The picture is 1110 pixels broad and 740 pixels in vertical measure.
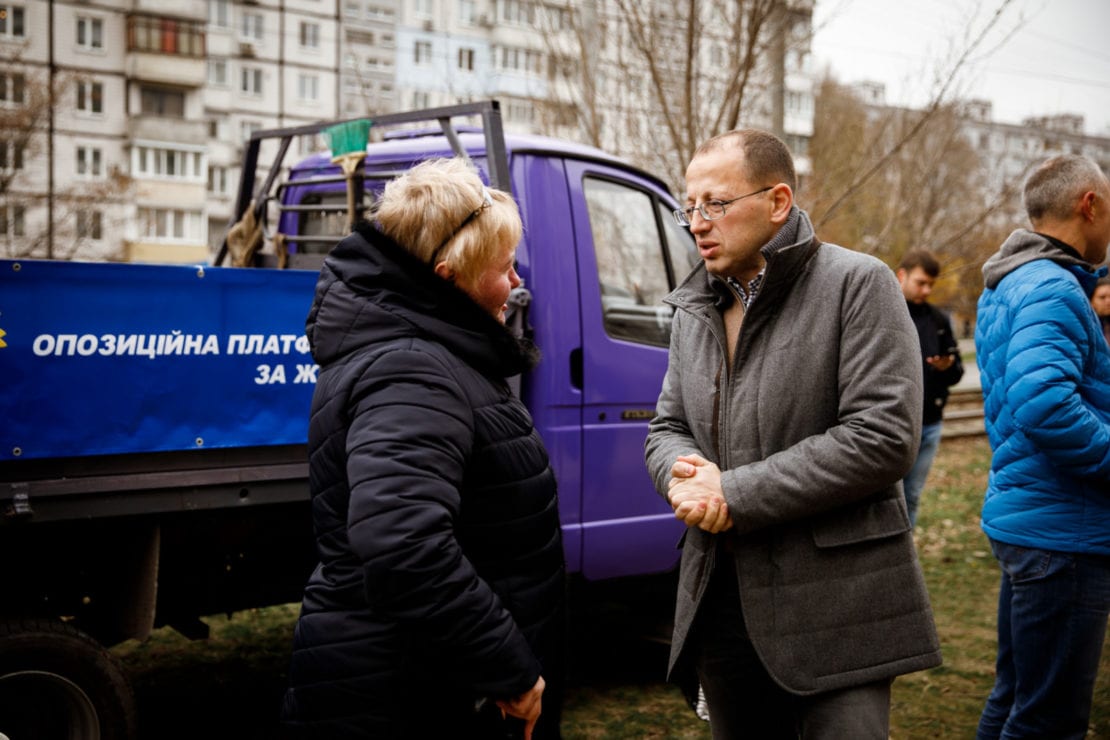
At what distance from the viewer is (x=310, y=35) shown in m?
53.8

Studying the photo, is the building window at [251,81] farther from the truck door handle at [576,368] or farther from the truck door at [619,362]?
the truck door handle at [576,368]

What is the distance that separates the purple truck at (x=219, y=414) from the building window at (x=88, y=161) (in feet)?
135

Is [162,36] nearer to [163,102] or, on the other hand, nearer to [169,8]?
[169,8]

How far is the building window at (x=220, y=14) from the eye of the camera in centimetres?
5097

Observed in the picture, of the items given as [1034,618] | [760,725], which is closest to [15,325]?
[760,725]

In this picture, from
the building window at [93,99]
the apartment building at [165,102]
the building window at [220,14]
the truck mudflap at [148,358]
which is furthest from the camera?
the building window at [220,14]

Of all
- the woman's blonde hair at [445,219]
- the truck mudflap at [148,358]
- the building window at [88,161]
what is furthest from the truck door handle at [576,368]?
the building window at [88,161]

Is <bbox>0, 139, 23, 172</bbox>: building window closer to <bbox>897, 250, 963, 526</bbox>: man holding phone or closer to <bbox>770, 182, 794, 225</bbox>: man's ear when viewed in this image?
<bbox>897, 250, 963, 526</bbox>: man holding phone

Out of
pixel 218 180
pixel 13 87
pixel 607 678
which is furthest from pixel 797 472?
pixel 218 180

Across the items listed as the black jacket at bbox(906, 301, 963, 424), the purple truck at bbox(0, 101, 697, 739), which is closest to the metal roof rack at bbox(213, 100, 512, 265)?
the purple truck at bbox(0, 101, 697, 739)

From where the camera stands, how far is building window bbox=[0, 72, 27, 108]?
13828 mm

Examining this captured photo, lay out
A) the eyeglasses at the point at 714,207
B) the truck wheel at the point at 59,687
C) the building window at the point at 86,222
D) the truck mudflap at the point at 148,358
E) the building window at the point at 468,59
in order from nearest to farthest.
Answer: the eyeglasses at the point at 714,207 → the truck mudflap at the point at 148,358 → the truck wheel at the point at 59,687 → the building window at the point at 468,59 → the building window at the point at 86,222

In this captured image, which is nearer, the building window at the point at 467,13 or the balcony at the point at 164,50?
the balcony at the point at 164,50

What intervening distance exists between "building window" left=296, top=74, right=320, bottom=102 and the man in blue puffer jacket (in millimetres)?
54874
